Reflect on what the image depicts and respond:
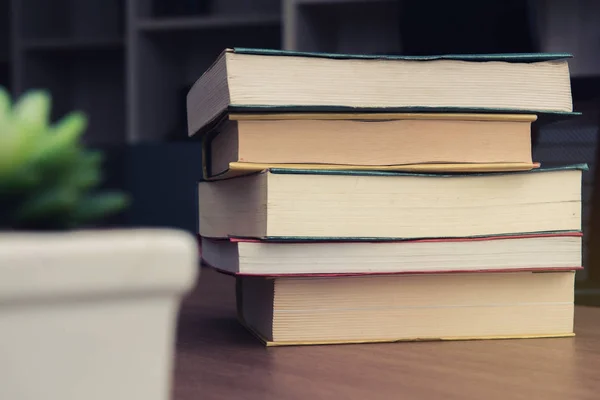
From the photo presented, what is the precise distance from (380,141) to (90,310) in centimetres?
37

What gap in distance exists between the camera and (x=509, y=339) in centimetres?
55

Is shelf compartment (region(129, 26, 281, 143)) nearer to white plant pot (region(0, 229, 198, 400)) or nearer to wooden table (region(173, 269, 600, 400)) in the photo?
wooden table (region(173, 269, 600, 400))

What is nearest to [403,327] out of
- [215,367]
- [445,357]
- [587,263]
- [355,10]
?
[445,357]

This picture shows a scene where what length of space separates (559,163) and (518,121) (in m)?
0.31

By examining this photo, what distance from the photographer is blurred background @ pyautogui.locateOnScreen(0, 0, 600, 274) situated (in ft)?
4.39

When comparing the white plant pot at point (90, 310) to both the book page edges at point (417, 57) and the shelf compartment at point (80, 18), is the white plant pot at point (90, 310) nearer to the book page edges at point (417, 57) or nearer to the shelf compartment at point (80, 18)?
the book page edges at point (417, 57)

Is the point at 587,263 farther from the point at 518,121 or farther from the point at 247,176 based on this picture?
the point at 247,176

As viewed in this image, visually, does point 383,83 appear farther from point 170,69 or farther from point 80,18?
point 80,18

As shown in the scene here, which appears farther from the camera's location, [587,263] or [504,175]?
[587,263]

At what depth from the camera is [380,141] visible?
1.80ft

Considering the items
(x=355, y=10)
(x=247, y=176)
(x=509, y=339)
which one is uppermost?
(x=355, y=10)

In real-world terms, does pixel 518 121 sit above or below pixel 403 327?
above

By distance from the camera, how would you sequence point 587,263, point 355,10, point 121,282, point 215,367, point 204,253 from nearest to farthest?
point 121,282 → point 215,367 → point 204,253 → point 587,263 → point 355,10

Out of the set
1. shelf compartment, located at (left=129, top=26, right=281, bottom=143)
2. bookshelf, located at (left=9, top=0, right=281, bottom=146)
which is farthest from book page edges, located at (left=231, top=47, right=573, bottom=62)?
shelf compartment, located at (left=129, top=26, right=281, bottom=143)
